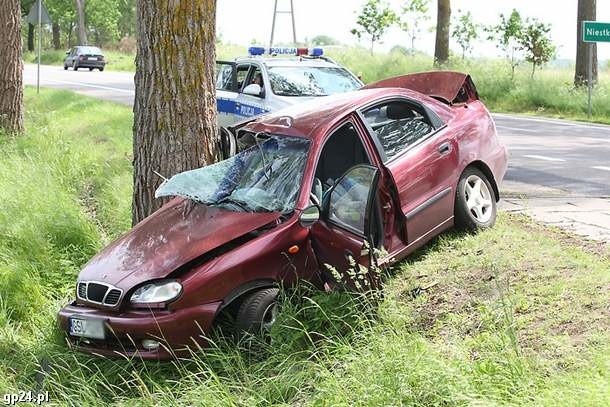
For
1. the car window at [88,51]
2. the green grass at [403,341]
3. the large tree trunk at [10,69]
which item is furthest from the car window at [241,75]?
the car window at [88,51]

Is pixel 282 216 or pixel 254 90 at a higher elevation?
pixel 254 90

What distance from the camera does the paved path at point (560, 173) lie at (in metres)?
8.16

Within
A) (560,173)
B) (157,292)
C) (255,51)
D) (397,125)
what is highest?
(255,51)

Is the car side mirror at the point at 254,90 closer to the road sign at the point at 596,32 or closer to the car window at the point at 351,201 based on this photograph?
the car window at the point at 351,201

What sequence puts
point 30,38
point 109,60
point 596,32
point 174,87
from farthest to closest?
point 30,38 < point 109,60 < point 596,32 < point 174,87

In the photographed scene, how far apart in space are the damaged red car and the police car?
15.0ft

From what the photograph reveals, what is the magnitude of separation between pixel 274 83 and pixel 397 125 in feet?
17.2

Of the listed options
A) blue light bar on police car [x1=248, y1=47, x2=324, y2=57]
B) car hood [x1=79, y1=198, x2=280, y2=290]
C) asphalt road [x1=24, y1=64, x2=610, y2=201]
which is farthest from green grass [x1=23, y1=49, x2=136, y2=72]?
car hood [x1=79, y1=198, x2=280, y2=290]

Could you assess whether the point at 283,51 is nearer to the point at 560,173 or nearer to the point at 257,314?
the point at 560,173

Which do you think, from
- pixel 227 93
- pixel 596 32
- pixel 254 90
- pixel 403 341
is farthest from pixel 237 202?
pixel 596 32

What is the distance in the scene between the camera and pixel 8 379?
18.7 feet

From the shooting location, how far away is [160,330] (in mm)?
5191

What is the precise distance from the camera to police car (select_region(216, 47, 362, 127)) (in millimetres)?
11820

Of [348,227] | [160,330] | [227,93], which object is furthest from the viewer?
[227,93]
